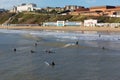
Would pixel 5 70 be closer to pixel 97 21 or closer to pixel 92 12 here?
pixel 97 21

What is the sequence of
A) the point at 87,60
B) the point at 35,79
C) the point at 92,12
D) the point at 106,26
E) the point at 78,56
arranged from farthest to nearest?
the point at 92,12 → the point at 106,26 → the point at 78,56 → the point at 87,60 → the point at 35,79

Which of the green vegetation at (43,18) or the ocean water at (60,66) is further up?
the green vegetation at (43,18)

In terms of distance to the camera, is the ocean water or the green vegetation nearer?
the ocean water

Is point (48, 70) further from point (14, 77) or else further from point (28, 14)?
point (28, 14)

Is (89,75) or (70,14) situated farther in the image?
(70,14)

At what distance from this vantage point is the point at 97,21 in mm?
130875

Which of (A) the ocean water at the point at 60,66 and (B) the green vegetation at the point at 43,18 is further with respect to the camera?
(B) the green vegetation at the point at 43,18

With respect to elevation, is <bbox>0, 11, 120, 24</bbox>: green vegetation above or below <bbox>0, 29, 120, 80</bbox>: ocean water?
above

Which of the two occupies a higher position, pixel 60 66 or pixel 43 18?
pixel 43 18

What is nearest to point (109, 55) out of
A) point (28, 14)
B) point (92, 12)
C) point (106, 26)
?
point (106, 26)

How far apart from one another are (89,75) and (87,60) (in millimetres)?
8695

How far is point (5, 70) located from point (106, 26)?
9379 centimetres

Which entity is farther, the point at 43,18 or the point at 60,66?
the point at 43,18

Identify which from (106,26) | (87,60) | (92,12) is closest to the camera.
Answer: (87,60)
